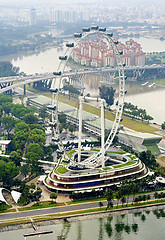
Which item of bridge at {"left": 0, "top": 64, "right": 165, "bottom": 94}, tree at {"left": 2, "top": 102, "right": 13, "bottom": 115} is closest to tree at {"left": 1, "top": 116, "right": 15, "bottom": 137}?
tree at {"left": 2, "top": 102, "right": 13, "bottom": 115}

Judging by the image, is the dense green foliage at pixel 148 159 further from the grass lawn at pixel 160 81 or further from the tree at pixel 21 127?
the grass lawn at pixel 160 81

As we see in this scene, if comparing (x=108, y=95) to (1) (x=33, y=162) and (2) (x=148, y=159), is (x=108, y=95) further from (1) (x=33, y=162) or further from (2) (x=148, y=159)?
(1) (x=33, y=162)

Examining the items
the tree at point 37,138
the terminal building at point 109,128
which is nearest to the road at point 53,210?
the terminal building at point 109,128

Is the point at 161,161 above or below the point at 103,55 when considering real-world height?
below

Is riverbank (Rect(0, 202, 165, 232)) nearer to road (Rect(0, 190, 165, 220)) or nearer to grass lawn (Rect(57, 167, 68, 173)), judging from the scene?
road (Rect(0, 190, 165, 220))

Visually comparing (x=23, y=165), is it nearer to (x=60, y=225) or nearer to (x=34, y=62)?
(x=60, y=225)

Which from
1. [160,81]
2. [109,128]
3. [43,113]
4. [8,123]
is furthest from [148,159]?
[160,81]
